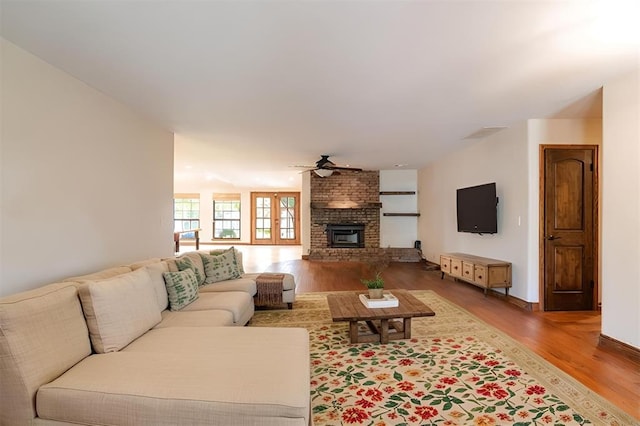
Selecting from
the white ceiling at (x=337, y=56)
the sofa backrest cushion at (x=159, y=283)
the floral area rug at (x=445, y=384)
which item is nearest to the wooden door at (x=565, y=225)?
the white ceiling at (x=337, y=56)

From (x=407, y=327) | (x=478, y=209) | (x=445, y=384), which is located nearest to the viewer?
(x=445, y=384)

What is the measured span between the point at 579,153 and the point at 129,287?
5243 mm

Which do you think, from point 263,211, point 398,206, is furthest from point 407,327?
point 263,211

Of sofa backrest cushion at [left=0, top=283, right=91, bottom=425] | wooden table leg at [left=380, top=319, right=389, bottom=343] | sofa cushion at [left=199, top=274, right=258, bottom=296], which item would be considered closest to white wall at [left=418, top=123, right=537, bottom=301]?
wooden table leg at [left=380, top=319, right=389, bottom=343]

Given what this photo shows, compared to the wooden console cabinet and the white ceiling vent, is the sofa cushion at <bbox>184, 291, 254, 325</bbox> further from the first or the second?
the white ceiling vent

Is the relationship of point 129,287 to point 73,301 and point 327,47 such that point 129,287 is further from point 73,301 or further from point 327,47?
point 327,47

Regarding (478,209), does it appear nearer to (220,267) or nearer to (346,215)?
(346,215)

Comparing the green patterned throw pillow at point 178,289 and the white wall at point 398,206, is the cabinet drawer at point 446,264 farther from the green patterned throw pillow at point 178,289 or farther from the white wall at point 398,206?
the green patterned throw pillow at point 178,289

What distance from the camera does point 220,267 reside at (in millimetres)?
3895

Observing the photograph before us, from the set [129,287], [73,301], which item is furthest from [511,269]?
[73,301]

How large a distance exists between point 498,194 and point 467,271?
131 cm

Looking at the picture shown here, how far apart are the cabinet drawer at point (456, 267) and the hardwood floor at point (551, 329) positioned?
21 cm

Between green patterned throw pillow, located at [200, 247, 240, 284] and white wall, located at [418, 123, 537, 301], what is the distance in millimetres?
3855

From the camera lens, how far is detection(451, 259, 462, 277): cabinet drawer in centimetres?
530
